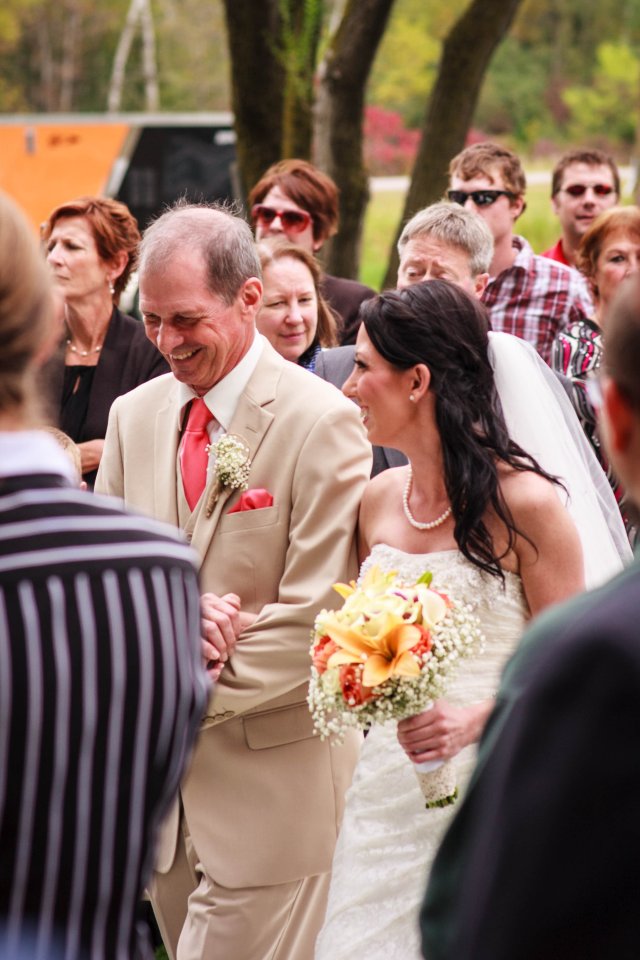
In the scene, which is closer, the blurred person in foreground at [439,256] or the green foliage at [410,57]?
the blurred person in foreground at [439,256]

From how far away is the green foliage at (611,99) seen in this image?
1508 inches

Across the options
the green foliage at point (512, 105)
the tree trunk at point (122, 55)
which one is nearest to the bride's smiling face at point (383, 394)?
the green foliage at point (512, 105)

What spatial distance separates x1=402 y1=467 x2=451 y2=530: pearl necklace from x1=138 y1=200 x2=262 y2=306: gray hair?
79cm

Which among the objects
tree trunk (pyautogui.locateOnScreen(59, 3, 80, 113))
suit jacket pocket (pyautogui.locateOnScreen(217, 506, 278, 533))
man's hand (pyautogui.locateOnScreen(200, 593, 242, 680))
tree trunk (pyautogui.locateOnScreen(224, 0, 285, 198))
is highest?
tree trunk (pyautogui.locateOnScreen(59, 3, 80, 113))

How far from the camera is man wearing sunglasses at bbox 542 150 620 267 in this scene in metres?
7.63

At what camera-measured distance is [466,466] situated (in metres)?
3.68

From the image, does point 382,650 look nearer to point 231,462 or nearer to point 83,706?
point 231,462

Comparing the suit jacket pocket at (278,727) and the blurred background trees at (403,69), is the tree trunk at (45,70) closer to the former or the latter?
the blurred background trees at (403,69)

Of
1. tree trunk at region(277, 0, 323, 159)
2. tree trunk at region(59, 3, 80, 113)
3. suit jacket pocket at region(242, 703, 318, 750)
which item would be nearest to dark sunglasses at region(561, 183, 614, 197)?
tree trunk at region(277, 0, 323, 159)

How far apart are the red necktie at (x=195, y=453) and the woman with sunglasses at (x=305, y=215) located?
264 cm

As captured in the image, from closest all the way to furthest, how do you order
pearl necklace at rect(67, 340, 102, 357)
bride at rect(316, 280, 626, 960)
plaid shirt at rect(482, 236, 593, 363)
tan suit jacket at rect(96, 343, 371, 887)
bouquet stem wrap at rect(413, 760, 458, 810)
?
1. bouquet stem wrap at rect(413, 760, 458, 810)
2. bride at rect(316, 280, 626, 960)
3. tan suit jacket at rect(96, 343, 371, 887)
4. pearl necklace at rect(67, 340, 102, 357)
5. plaid shirt at rect(482, 236, 593, 363)

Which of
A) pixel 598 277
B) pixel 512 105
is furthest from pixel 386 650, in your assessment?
pixel 512 105

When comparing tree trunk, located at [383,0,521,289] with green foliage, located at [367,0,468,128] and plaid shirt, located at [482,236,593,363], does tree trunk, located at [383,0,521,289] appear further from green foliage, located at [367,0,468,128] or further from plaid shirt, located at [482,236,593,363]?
green foliage, located at [367,0,468,128]

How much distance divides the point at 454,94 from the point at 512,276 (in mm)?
3691
